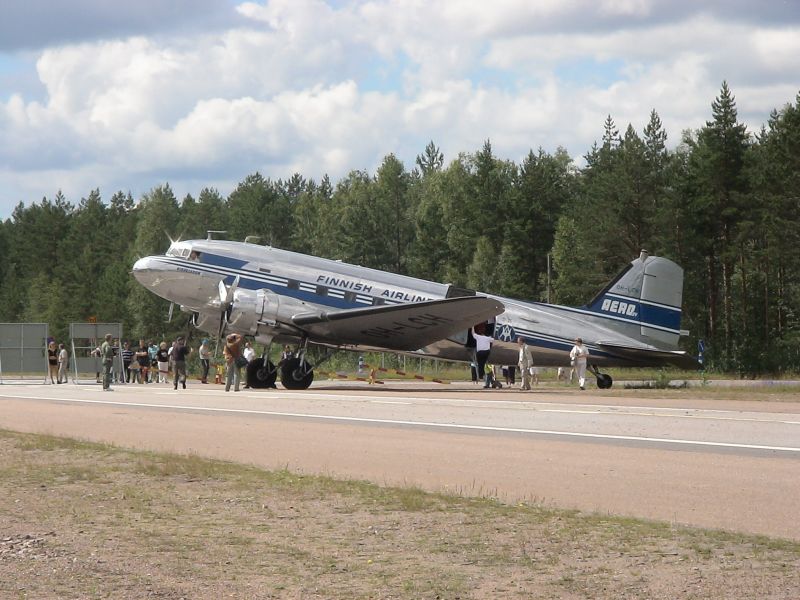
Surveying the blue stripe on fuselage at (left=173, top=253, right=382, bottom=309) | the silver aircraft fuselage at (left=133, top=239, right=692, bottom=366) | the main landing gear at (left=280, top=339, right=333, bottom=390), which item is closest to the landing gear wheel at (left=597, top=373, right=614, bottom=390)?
the silver aircraft fuselage at (left=133, top=239, right=692, bottom=366)

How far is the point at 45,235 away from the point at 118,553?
12389 centimetres

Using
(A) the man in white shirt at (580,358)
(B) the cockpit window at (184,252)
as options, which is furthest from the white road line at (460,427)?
(A) the man in white shirt at (580,358)

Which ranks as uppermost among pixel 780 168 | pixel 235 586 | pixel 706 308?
pixel 780 168

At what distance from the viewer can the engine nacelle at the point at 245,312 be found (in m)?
30.3

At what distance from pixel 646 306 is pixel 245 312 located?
515 inches

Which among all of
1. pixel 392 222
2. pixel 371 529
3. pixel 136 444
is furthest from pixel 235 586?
pixel 392 222

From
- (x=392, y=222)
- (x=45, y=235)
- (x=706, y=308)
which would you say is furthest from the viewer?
(x=45, y=235)

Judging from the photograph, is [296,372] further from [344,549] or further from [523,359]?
[344,549]

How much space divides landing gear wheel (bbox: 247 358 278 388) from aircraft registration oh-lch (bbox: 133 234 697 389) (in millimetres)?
32

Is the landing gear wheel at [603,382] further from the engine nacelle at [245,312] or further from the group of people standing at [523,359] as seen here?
the engine nacelle at [245,312]

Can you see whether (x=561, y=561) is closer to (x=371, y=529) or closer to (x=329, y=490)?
(x=371, y=529)

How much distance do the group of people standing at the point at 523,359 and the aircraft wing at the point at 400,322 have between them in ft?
3.83

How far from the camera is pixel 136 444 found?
1622 cm

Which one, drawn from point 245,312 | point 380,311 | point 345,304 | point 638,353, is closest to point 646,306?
point 638,353
